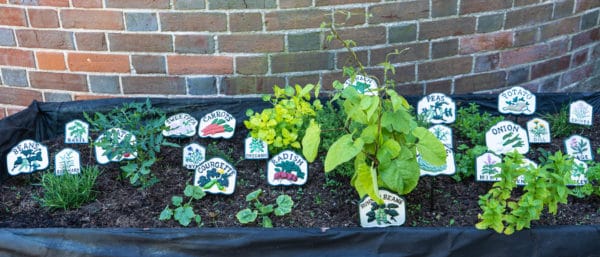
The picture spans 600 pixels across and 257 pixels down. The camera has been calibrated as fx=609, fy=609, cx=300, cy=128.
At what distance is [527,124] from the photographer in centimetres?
271

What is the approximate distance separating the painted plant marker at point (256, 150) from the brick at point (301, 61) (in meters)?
0.53

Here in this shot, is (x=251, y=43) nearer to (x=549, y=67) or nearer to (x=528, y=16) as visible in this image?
(x=528, y=16)

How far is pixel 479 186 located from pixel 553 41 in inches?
50.7

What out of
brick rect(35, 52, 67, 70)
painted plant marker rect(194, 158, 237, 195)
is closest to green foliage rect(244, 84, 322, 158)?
painted plant marker rect(194, 158, 237, 195)

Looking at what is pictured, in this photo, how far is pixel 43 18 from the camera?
2914mm

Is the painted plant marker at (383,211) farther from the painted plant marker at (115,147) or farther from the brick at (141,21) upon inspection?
the brick at (141,21)

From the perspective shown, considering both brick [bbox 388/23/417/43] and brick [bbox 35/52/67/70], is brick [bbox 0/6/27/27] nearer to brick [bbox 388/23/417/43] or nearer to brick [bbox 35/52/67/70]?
brick [bbox 35/52/67/70]

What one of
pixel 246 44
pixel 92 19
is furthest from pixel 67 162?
pixel 246 44

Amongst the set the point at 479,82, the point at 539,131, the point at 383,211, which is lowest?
the point at 383,211

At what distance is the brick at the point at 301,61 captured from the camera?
116 inches

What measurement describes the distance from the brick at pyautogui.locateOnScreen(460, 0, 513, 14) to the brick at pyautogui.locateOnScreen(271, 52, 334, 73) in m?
0.69

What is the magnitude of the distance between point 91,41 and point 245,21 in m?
0.76

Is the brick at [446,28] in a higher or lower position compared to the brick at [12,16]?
lower

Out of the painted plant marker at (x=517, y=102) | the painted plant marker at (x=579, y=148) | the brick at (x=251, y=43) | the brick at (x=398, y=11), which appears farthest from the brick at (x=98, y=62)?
the painted plant marker at (x=579, y=148)
